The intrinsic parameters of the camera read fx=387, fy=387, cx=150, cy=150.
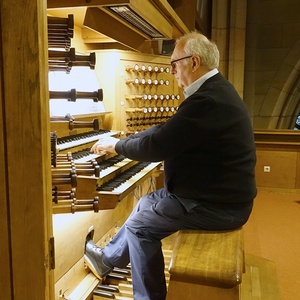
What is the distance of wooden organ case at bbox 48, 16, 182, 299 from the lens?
5.53 feet

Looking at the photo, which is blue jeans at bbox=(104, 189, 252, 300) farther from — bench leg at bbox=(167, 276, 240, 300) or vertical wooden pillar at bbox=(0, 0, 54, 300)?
vertical wooden pillar at bbox=(0, 0, 54, 300)

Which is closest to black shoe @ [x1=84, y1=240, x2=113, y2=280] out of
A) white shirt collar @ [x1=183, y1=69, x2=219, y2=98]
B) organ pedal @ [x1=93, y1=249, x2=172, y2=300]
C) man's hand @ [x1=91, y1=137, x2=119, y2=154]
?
organ pedal @ [x1=93, y1=249, x2=172, y2=300]

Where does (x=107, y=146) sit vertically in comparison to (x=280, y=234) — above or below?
above

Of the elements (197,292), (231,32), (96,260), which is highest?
(231,32)

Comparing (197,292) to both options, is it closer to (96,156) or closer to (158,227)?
(158,227)

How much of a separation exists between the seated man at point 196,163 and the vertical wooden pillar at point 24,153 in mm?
903

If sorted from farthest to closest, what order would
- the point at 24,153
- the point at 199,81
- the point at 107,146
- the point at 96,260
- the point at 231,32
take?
the point at 231,32
the point at 96,260
the point at 107,146
the point at 199,81
the point at 24,153

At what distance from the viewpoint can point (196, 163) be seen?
6.25 feet

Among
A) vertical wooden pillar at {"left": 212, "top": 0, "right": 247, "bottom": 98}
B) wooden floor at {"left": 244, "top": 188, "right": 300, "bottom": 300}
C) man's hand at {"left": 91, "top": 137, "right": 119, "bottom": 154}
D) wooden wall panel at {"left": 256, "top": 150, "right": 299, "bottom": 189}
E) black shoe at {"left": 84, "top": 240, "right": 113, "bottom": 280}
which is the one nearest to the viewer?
man's hand at {"left": 91, "top": 137, "right": 119, "bottom": 154}

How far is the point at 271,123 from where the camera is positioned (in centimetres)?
714

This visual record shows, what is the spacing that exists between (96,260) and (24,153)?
1.62 m

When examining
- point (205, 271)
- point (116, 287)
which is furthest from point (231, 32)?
point (205, 271)

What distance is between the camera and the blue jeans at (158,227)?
194 cm

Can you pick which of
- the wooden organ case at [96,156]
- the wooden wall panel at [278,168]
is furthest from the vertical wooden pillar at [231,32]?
the wooden organ case at [96,156]
